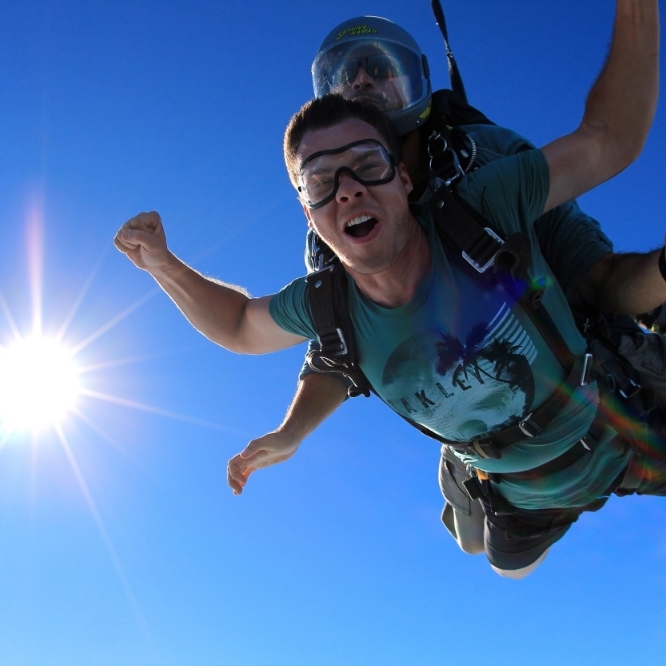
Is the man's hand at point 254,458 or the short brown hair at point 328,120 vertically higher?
the short brown hair at point 328,120

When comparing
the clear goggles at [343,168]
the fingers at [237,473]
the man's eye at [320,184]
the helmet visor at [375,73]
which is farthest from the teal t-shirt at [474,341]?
the helmet visor at [375,73]

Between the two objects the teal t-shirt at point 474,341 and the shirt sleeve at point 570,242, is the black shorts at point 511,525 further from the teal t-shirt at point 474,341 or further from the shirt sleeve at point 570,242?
the shirt sleeve at point 570,242

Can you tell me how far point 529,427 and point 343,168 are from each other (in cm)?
145

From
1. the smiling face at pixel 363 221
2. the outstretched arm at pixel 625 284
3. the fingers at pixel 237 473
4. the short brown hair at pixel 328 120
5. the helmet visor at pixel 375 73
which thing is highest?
the helmet visor at pixel 375 73

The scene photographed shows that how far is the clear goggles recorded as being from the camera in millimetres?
3096

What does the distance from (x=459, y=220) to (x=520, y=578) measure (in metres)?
3.15

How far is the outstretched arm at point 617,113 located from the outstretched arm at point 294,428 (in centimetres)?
149

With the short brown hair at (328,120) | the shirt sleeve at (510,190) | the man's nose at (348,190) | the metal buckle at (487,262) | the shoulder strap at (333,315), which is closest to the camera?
the metal buckle at (487,262)

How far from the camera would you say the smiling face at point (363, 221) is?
2953 millimetres

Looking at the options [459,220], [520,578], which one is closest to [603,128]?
[459,220]

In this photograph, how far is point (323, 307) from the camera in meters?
3.14

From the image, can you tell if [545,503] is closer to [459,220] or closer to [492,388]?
[492,388]

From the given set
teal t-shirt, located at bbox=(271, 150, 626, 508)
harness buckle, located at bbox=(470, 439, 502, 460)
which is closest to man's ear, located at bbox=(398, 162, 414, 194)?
teal t-shirt, located at bbox=(271, 150, 626, 508)

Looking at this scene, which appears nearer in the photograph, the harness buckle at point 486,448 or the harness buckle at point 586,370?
the harness buckle at point 586,370
